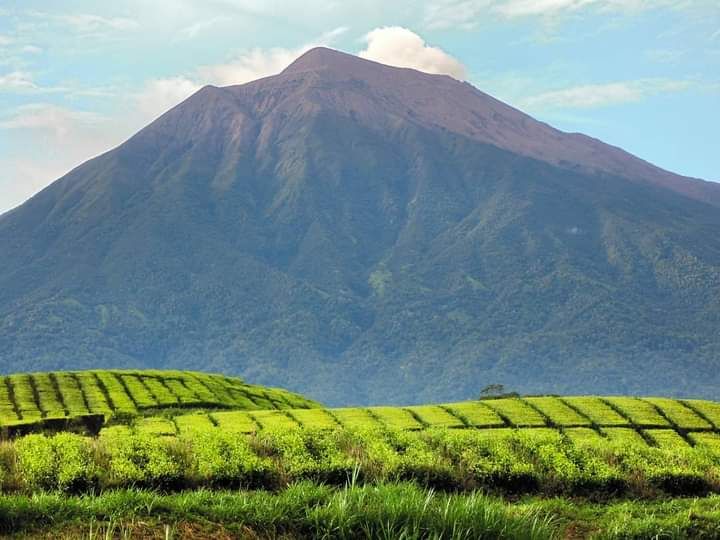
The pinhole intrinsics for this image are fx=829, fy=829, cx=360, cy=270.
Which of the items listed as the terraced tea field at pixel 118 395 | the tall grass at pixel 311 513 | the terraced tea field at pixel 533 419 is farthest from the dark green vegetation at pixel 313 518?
the terraced tea field at pixel 118 395

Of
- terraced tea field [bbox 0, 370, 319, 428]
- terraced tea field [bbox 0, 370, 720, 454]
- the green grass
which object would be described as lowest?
terraced tea field [bbox 0, 370, 319, 428]

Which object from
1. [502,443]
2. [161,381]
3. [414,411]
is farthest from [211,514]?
[161,381]

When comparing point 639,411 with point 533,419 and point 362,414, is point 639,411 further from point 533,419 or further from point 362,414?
point 362,414

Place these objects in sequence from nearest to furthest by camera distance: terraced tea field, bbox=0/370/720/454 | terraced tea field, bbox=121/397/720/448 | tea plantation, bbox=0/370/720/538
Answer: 1. tea plantation, bbox=0/370/720/538
2. terraced tea field, bbox=0/370/720/454
3. terraced tea field, bbox=121/397/720/448

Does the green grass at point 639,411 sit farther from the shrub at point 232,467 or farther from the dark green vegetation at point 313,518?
the shrub at point 232,467

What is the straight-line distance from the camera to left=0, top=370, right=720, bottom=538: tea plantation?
30.4ft

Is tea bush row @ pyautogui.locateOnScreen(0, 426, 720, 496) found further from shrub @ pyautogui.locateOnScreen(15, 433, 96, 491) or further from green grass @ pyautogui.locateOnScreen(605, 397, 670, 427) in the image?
green grass @ pyautogui.locateOnScreen(605, 397, 670, 427)

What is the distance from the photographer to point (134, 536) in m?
9.16

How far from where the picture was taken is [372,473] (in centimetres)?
1258

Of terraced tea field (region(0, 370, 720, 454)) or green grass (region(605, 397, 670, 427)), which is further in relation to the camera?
green grass (region(605, 397, 670, 427))

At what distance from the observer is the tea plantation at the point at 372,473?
9.27 metres

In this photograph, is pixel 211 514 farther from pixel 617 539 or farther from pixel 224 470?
pixel 617 539

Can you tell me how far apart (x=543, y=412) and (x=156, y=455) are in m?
11.4

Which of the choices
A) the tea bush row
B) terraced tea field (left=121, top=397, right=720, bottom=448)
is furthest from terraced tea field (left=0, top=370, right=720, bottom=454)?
the tea bush row
